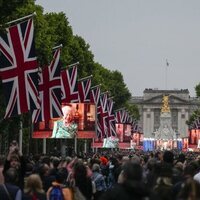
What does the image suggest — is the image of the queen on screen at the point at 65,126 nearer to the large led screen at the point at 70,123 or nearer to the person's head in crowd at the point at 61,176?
the large led screen at the point at 70,123

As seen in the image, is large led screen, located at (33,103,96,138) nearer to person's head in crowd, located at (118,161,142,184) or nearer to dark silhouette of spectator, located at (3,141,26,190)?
dark silhouette of spectator, located at (3,141,26,190)

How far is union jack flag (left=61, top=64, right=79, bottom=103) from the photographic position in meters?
42.0

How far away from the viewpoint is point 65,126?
4334cm

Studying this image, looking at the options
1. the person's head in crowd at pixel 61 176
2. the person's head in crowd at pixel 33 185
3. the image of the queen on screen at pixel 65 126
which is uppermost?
the image of the queen on screen at pixel 65 126

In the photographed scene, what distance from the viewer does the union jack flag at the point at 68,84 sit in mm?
42031

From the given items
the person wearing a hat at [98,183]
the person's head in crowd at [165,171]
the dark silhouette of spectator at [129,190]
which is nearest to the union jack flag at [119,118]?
the person wearing a hat at [98,183]

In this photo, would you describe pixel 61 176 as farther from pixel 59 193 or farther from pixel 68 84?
pixel 68 84

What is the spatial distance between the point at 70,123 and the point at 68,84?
2493 mm

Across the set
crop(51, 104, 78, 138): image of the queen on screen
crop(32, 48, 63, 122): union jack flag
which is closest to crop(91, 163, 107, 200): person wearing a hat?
crop(32, 48, 63, 122): union jack flag

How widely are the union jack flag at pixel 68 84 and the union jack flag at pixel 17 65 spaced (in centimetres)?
1394

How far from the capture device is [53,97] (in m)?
34.7

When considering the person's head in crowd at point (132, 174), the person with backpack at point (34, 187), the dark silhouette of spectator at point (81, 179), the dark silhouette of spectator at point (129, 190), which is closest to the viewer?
the dark silhouette of spectator at point (129, 190)

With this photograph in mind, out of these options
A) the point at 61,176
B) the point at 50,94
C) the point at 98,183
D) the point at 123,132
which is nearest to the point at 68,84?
the point at 50,94

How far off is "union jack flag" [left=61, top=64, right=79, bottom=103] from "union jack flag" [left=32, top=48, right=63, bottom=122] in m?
6.81
